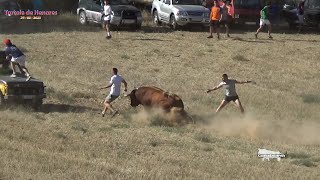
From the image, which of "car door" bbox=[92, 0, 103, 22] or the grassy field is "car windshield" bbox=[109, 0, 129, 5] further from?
the grassy field

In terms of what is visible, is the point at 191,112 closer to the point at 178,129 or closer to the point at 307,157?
the point at 178,129

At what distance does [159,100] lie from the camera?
47.3 ft

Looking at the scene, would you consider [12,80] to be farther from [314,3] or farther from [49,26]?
[314,3]

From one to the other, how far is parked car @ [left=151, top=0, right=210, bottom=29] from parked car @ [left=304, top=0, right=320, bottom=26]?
17.8ft

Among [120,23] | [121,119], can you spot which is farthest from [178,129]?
[120,23]

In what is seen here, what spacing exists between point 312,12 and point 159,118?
19.0 metres

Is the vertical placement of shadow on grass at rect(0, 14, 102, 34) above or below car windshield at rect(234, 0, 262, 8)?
below

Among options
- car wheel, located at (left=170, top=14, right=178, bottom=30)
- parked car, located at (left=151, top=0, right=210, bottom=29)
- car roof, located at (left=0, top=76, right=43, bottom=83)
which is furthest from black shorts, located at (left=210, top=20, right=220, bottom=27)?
car roof, located at (left=0, top=76, right=43, bottom=83)

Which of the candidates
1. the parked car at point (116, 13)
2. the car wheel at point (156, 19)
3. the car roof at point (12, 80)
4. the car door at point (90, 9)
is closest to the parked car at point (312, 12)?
A: the car wheel at point (156, 19)

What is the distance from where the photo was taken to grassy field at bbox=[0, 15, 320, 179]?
10016 mm

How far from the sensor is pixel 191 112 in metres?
16.0

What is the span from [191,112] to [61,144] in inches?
212

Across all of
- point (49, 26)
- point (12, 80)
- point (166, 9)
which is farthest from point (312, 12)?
point (12, 80)

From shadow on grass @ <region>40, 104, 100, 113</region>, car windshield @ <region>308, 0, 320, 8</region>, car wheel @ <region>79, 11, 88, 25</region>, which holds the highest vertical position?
car windshield @ <region>308, 0, 320, 8</region>
